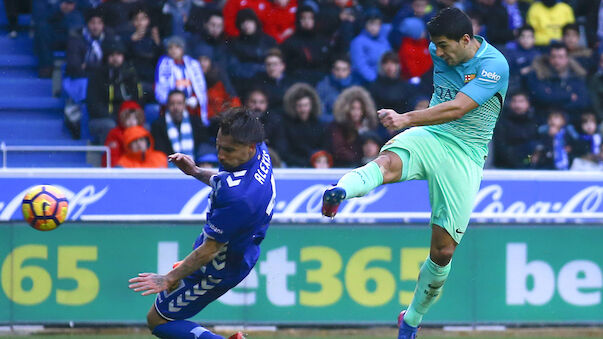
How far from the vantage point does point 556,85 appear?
14648 millimetres

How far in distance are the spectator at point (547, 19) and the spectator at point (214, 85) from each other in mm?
4646

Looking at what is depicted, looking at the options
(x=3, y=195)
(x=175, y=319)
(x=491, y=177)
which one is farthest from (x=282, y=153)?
(x=175, y=319)

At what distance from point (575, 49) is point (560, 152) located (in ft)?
6.92

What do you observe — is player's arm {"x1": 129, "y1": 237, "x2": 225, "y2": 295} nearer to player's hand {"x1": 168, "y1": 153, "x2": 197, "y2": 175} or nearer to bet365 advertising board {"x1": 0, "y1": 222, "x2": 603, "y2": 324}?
player's hand {"x1": 168, "y1": 153, "x2": 197, "y2": 175}

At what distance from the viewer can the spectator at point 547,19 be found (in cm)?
1545

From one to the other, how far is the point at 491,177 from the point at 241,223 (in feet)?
15.8

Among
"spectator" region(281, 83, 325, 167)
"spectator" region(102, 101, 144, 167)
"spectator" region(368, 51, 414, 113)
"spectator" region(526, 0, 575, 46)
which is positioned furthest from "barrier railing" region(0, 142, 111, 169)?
"spectator" region(526, 0, 575, 46)

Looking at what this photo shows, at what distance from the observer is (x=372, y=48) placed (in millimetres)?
14359

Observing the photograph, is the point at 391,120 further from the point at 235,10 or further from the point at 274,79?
the point at 235,10

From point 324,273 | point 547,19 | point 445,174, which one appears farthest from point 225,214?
point 547,19

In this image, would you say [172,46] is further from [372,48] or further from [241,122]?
[241,122]

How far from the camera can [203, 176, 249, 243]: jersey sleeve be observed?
7.19 metres

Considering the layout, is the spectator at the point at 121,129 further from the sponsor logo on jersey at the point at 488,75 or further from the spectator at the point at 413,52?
the sponsor logo on jersey at the point at 488,75

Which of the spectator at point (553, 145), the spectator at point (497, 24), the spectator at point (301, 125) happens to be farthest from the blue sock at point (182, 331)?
the spectator at point (497, 24)
